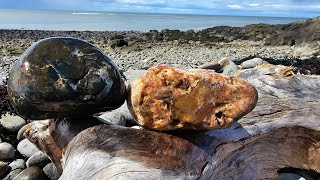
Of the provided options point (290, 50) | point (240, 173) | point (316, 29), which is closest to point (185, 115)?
point (240, 173)

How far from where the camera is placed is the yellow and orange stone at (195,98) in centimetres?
305

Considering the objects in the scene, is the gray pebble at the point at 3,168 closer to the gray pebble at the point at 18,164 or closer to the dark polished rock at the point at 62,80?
the gray pebble at the point at 18,164

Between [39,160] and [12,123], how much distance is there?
4.77 feet

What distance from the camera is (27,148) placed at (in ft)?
18.1

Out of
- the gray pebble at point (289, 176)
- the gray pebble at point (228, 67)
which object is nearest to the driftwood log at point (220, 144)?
the gray pebble at point (289, 176)

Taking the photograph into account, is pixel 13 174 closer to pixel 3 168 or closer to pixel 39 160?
pixel 3 168

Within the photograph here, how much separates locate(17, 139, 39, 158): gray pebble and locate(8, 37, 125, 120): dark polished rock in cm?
216

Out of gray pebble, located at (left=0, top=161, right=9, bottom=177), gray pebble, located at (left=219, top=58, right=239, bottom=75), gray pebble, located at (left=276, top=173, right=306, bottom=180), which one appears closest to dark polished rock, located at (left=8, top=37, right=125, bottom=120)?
gray pebble, located at (left=276, top=173, right=306, bottom=180)

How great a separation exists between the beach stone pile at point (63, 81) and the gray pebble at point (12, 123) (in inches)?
115

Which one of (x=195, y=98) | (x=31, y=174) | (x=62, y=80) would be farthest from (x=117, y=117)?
(x=195, y=98)

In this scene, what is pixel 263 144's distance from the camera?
151 inches

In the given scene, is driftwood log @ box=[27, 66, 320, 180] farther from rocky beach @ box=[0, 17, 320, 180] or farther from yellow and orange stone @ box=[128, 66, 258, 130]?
rocky beach @ box=[0, 17, 320, 180]

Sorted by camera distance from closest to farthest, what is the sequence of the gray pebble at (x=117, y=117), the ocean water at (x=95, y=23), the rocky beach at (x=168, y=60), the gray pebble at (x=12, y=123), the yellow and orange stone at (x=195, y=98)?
the yellow and orange stone at (x=195, y=98) < the rocky beach at (x=168, y=60) < the gray pebble at (x=117, y=117) < the gray pebble at (x=12, y=123) < the ocean water at (x=95, y=23)

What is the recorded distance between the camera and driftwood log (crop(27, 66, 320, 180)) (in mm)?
3107
